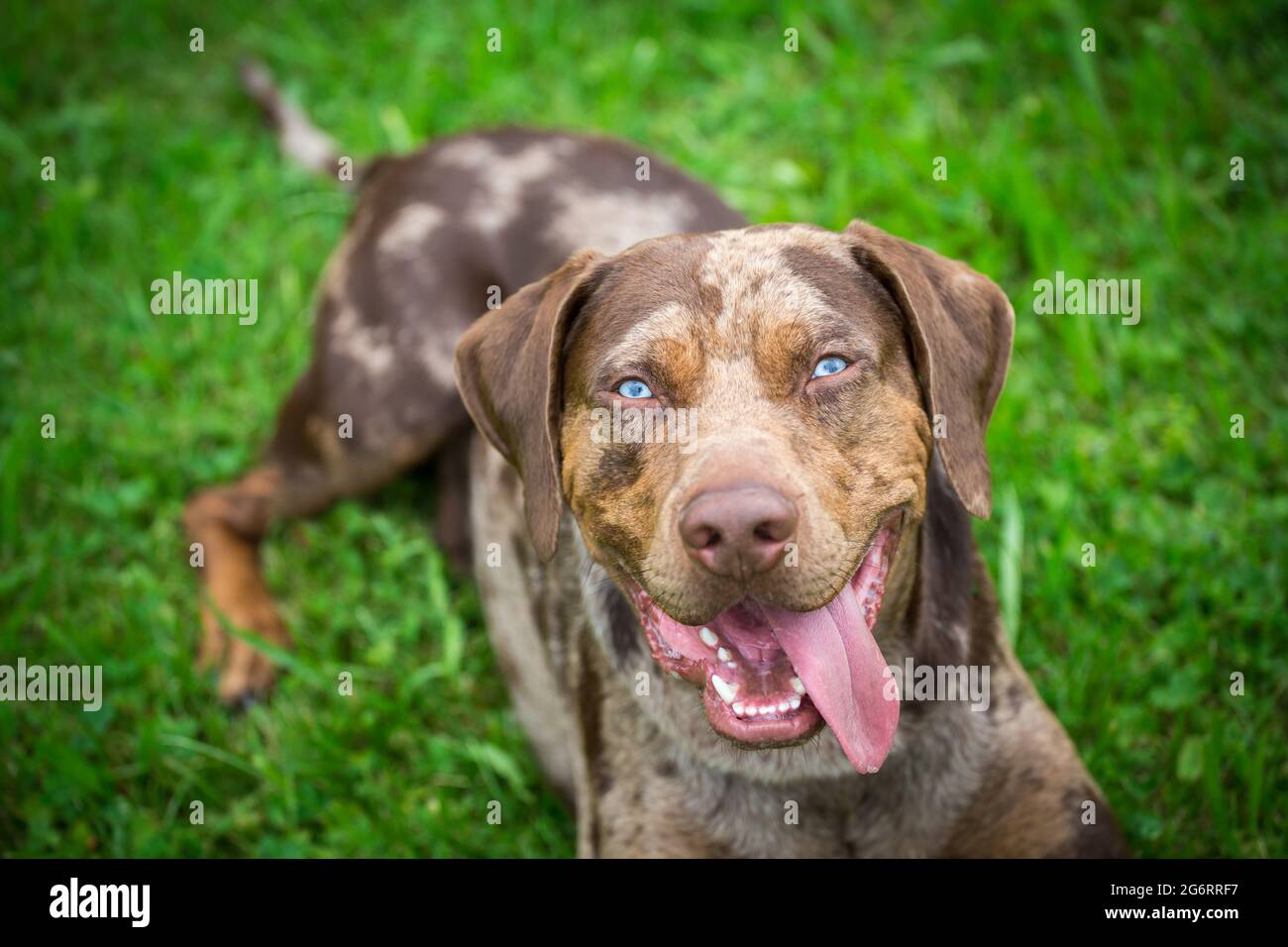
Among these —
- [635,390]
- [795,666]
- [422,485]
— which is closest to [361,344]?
[422,485]

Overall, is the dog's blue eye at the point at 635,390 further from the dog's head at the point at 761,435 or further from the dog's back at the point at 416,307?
the dog's back at the point at 416,307

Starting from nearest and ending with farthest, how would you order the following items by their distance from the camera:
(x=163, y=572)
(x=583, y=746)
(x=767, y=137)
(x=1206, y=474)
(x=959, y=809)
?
(x=959, y=809), (x=583, y=746), (x=1206, y=474), (x=163, y=572), (x=767, y=137)

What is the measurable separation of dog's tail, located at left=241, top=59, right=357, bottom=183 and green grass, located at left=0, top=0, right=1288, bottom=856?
0.13m

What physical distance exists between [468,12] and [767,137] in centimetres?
191

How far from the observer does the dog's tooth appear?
308cm

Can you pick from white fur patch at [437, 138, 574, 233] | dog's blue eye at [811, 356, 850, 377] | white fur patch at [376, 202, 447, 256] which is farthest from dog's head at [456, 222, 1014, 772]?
white fur patch at [376, 202, 447, 256]

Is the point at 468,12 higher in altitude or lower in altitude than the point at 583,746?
higher

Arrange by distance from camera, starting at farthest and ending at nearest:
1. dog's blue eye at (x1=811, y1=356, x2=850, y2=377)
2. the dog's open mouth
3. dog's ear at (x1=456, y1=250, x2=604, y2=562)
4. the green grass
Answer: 1. the green grass
2. dog's ear at (x1=456, y1=250, x2=604, y2=562)
3. dog's blue eye at (x1=811, y1=356, x2=850, y2=377)
4. the dog's open mouth

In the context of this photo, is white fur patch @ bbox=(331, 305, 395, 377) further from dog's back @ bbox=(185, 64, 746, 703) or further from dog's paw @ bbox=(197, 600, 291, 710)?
dog's paw @ bbox=(197, 600, 291, 710)

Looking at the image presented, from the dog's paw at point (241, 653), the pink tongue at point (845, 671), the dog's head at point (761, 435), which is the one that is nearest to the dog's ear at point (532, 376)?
the dog's head at point (761, 435)

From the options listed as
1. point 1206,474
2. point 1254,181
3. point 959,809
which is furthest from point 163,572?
point 1254,181

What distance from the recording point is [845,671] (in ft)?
10.1

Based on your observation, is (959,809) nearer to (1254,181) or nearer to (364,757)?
(364,757)

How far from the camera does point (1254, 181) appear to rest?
5562 mm
